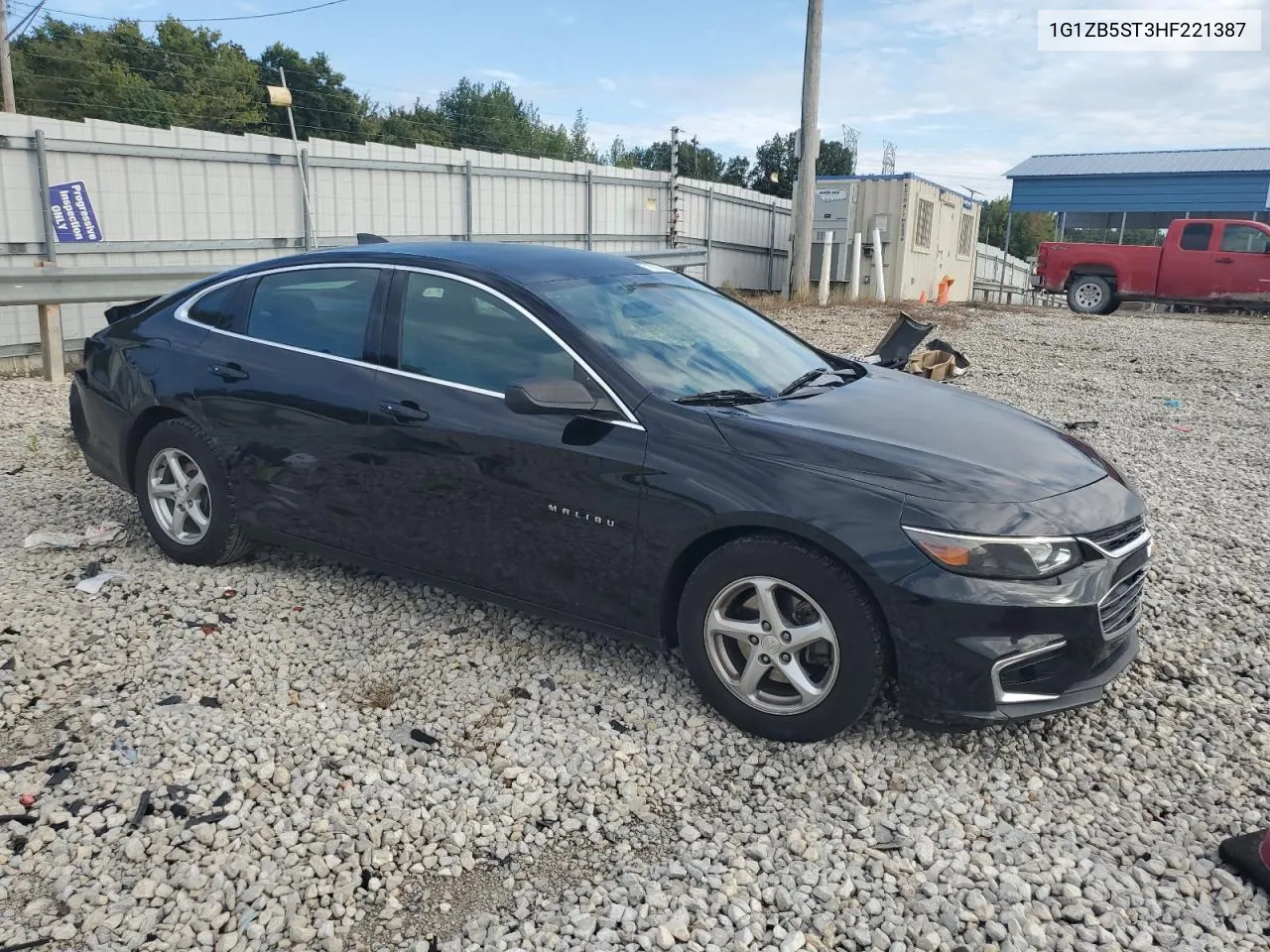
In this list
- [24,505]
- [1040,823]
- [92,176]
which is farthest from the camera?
[92,176]

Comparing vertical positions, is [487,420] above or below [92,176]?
below

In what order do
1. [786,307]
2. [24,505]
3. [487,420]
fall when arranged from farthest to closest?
[786,307]
[24,505]
[487,420]

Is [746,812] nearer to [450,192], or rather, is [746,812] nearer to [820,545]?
[820,545]

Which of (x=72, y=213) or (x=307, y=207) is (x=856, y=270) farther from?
(x=72, y=213)

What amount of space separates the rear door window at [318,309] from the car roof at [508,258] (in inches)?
4.0

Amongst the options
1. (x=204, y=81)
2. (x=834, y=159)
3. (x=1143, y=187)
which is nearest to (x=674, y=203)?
(x=1143, y=187)

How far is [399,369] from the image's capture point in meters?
4.01

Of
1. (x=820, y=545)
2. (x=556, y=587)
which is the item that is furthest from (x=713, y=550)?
(x=556, y=587)

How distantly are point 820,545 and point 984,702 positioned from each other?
0.69 m

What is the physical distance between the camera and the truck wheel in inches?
755

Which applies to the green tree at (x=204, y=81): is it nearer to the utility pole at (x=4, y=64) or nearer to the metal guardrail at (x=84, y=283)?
the utility pole at (x=4, y=64)

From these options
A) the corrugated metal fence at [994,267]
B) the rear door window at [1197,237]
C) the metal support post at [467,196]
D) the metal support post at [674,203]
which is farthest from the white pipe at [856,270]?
the corrugated metal fence at [994,267]

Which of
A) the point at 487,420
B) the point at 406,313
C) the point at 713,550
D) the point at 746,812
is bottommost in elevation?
the point at 746,812

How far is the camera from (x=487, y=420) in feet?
12.2
